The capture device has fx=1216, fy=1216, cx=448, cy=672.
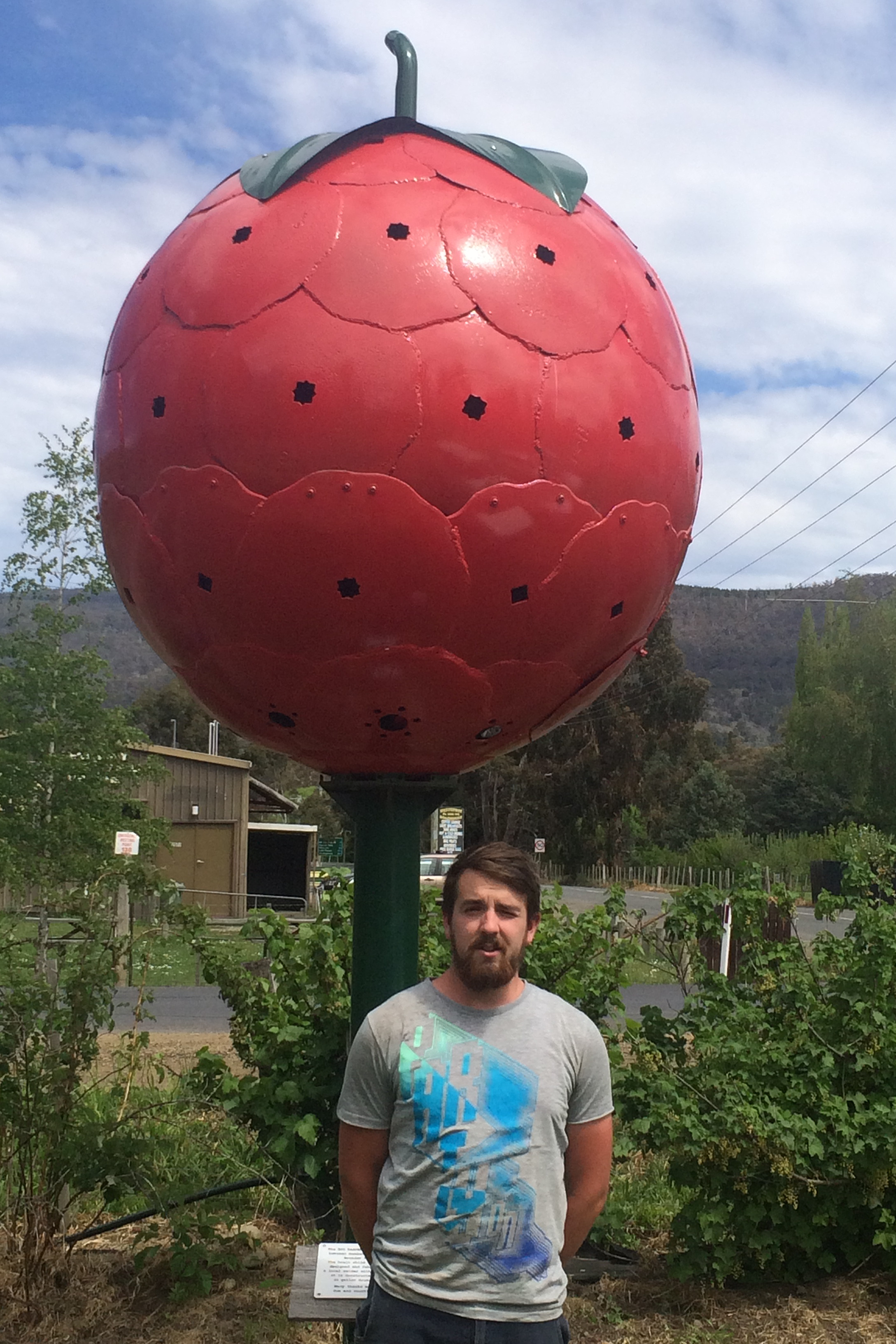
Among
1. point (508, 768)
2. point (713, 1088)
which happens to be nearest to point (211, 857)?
point (508, 768)

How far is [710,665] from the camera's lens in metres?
182

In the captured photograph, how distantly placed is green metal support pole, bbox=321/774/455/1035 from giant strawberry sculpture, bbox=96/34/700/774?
8.4 inches

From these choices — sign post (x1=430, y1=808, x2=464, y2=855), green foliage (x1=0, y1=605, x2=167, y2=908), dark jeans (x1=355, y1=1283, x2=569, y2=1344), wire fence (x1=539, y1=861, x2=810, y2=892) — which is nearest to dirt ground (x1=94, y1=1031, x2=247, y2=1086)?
green foliage (x1=0, y1=605, x2=167, y2=908)

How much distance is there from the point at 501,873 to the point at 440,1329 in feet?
2.44

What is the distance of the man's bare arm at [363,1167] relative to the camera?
82.9 inches

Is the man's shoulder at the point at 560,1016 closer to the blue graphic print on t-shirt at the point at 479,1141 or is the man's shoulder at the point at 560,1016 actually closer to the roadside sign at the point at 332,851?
the blue graphic print on t-shirt at the point at 479,1141

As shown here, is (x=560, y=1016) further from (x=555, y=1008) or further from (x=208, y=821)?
(x=208, y=821)

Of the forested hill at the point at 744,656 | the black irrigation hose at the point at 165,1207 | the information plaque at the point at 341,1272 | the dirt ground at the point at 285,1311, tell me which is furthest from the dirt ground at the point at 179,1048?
the forested hill at the point at 744,656

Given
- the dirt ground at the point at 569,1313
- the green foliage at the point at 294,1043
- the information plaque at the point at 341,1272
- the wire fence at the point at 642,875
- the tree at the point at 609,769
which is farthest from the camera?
the tree at the point at 609,769

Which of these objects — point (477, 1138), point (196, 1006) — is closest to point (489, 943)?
point (477, 1138)

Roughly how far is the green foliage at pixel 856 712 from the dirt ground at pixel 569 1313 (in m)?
35.9

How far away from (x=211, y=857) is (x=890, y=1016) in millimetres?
25914

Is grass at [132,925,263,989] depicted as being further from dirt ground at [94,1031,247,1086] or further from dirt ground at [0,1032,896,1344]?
dirt ground at [0,1032,896,1344]

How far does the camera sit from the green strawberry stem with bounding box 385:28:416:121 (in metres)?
3.27
